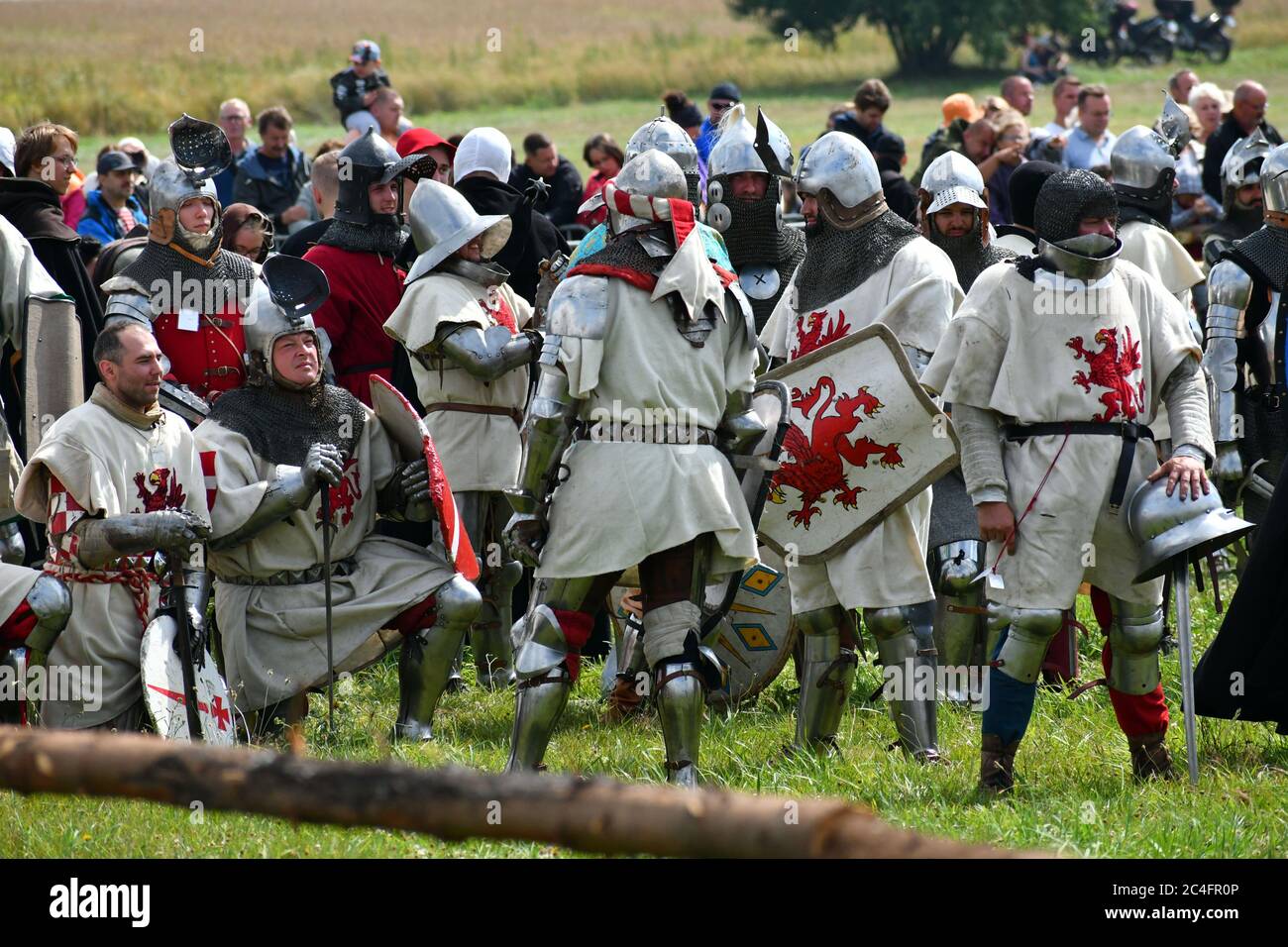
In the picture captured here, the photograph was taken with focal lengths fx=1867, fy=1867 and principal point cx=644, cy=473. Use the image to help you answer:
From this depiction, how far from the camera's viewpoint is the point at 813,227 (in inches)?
256

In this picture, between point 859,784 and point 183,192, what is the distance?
3.62 m

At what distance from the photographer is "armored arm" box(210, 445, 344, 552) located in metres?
6.27

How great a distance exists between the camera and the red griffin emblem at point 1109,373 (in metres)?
5.40

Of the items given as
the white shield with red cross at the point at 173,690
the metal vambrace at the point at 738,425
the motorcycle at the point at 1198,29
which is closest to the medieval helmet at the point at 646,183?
the metal vambrace at the point at 738,425

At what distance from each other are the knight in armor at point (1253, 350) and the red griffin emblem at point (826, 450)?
2.09m

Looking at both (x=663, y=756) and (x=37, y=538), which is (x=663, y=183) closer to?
(x=663, y=756)

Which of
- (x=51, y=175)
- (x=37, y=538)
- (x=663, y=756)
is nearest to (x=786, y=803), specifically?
(x=663, y=756)

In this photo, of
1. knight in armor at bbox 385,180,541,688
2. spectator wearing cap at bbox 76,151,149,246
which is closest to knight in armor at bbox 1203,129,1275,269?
knight in armor at bbox 385,180,541,688

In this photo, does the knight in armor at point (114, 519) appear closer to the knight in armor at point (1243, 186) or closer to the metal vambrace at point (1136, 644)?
the metal vambrace at point (1136, 644)

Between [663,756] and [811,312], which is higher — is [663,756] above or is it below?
below

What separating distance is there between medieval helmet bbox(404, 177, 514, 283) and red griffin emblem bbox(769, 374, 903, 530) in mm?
1623
